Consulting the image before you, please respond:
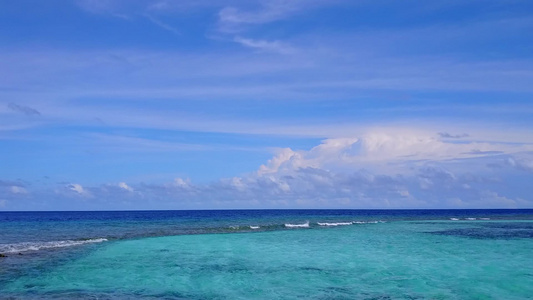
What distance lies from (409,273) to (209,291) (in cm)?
917

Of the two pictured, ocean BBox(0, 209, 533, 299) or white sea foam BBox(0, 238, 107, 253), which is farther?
white sea foam BBox(0, 238, 107, 253)

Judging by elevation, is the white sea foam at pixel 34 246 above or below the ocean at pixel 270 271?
above

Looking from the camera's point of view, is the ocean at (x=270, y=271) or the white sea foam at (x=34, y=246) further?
the white sea foam at (x=34, y=246)

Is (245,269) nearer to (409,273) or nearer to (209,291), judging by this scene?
(209,291)

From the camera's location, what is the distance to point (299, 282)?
1894cm

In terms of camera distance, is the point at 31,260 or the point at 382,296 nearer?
the point at 382,296

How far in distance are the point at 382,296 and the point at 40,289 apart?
512 inches

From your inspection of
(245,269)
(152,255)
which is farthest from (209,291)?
(152,255)

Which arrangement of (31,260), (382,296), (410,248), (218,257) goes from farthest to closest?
(410,248)
(218,257)
(31,260)
(382,296)

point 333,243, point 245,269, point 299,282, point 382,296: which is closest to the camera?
point 382,296

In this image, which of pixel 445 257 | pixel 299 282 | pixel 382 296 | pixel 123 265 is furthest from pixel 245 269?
pixel 445 257

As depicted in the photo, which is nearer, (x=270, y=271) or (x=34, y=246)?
(x=270, y=271)

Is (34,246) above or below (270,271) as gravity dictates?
above

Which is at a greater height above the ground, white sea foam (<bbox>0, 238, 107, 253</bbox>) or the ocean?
white sea foam (<bbox>0, 238, 107, 253</bbox>)
